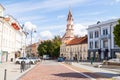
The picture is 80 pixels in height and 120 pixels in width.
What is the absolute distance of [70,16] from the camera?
133625mm

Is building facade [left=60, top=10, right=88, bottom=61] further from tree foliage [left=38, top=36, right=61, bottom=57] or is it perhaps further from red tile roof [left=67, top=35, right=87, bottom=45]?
tree foliage [left=38, top=36, right=61, bottom=57]

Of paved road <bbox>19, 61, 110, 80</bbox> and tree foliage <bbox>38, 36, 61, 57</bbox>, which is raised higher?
tree foliage <bbox>38, 36, 61, 57</bbox>

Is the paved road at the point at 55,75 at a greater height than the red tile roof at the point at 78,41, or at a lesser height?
lesser

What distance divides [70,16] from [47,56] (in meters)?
20.6

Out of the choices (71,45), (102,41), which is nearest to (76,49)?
(71,45)

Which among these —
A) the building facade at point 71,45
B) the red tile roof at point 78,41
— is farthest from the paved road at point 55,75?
the red tile roof at point 78,41

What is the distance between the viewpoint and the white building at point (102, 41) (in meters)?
78.0

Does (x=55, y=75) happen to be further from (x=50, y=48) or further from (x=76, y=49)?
(x=50, y=48)

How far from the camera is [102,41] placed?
83.8 metres

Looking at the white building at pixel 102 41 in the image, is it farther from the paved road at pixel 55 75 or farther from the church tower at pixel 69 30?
the paved road at pixel 55 75

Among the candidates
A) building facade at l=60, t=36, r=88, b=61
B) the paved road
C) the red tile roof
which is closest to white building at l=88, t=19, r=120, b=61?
building facade at l=60, t=36, r=88, b=61

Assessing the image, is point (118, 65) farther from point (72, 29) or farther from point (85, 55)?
point (72, 29)

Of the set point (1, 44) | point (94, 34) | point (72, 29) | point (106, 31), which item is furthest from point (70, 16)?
point (1, 44)

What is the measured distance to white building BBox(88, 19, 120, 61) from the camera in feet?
256
